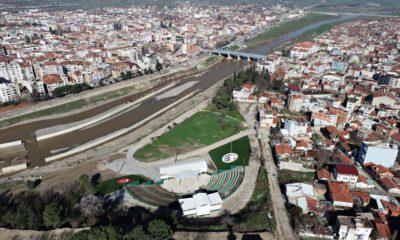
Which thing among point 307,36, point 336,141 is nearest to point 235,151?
point 336,141

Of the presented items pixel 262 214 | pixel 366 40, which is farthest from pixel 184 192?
pixel 366 40

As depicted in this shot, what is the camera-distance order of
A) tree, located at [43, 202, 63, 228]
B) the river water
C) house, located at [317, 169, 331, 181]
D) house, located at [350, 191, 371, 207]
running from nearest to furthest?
tree, located at [43, 202, 63, 228] → house, located at [350, 191, 371, 207] → house, located at [317, 169, 331, 181] → the river water

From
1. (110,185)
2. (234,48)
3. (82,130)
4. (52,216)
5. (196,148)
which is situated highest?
(52,216)

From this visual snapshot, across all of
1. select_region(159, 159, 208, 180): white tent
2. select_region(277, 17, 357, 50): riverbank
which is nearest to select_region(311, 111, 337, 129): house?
select_region(159, 159, 208, 180): white tent

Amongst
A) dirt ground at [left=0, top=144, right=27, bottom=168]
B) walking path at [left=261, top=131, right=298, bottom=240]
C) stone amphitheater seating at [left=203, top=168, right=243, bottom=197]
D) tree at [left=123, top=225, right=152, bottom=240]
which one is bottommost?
dirt ground at [left=0, top=144, right=27, bottom=168]

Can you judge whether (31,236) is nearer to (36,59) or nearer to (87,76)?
(87,76)

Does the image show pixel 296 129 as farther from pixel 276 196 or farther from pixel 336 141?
pixel 276 196

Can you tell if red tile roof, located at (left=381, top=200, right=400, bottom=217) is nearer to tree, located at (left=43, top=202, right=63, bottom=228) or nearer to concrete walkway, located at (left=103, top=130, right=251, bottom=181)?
concrete walkway, located at (left=103, top=130, right=251, bottom=181)

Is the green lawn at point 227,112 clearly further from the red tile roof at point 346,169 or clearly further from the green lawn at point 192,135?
the red tile roof at point 346,169
